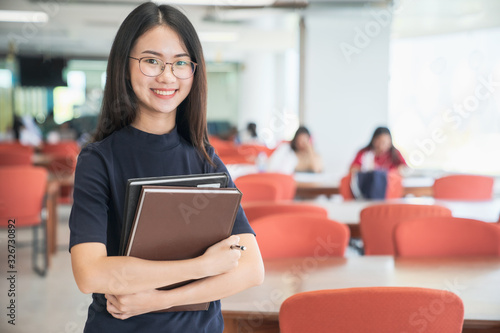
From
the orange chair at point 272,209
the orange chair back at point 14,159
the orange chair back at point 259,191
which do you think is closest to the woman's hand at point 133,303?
the orange chair at point 272,209

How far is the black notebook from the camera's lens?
1066 mm

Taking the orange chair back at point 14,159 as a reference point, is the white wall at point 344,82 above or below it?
above

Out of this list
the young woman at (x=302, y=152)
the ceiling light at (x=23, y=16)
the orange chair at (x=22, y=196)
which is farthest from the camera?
the ceiling light at (x=23, y=16)

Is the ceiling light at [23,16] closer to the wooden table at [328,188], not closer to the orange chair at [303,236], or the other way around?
the wooden table at [328,188]

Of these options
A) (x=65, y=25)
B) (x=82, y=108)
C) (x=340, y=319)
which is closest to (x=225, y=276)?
(x=340, y=319)

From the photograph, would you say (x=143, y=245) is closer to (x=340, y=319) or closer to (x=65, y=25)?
(x=340, y=319)

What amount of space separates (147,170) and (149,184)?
0.14 m

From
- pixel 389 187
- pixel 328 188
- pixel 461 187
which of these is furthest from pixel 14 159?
pixel 461 187

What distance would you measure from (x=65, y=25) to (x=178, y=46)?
1054 cm

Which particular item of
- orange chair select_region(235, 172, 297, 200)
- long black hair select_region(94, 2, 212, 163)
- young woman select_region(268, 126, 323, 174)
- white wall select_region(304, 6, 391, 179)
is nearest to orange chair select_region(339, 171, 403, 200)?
orange chair select_region(235, 172, 297, 200)

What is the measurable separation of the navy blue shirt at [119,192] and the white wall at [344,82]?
7.11m

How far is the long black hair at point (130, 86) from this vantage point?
3.92ft

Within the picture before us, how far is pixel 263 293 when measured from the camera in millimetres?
1898

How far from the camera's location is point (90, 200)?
44.8 inches
